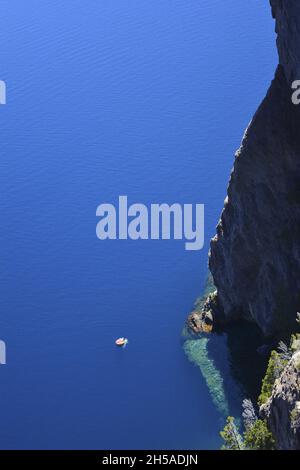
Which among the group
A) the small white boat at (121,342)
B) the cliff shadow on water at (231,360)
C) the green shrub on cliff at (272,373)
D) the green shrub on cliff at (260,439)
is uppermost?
the small white boat at (121,342)

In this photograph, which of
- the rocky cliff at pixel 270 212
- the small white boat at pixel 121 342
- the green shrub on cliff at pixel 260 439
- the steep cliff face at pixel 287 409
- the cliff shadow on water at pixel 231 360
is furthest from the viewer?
the small white boat at pixel 121 342

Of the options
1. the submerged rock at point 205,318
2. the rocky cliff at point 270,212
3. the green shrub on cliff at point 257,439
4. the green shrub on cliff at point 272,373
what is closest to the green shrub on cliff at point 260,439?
the green shrub on cliff at point 257,439

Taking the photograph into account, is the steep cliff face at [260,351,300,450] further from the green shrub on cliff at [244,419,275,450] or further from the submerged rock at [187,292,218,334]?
the submerged rock at [187,292,218,334]

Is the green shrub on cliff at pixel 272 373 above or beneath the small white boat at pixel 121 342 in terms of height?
beneath

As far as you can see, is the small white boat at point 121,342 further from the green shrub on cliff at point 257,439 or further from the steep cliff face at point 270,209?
the green shrub on cliff at point 257,439

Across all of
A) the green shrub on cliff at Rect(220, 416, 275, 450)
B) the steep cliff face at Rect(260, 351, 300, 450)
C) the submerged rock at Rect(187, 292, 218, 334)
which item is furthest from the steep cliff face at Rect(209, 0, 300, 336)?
the steep cliff face at Rect(260, 351, 300, 450)

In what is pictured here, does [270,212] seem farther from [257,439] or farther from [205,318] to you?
[257,439]
